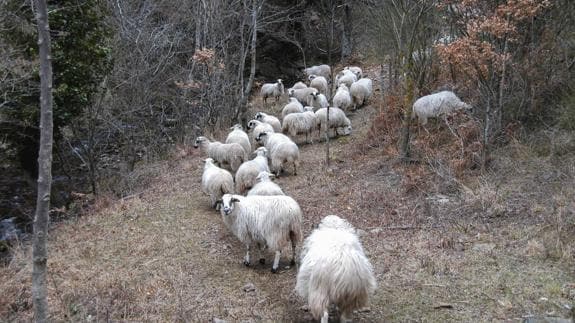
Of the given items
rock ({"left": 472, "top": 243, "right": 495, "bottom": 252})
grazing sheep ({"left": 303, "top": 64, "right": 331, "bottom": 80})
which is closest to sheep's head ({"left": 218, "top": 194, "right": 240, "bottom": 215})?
rock ({"left": 472, "top": 243, "right": 495, "bottom": 252})

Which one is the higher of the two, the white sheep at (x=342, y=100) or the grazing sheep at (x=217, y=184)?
the white sheep at (x=342, y=100)

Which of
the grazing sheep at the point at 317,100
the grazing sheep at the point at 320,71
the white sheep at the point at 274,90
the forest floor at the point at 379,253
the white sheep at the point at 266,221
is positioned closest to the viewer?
the forest floor at the point at 379,253

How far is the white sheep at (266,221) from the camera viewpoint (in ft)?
26.0

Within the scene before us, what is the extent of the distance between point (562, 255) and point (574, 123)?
4.62 metres

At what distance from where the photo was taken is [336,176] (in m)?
12.8

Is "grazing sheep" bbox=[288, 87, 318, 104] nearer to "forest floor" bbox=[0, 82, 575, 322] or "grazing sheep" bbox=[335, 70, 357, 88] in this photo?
"grazing sheep" bbox=[335, 70, 357, 88]

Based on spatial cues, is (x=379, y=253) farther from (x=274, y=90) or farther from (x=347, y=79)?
(x=274, y=90)

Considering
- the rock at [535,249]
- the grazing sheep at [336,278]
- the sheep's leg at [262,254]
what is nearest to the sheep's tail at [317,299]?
the grazing sheep at [336,278]

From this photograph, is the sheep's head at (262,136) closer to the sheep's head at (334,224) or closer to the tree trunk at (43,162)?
the sheep's head at (334,224)

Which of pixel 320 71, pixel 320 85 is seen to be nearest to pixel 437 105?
pixel 320 85

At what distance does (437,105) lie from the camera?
12.9m

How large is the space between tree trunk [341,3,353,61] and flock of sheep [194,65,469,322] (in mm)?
12727

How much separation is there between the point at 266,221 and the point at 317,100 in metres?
11.5

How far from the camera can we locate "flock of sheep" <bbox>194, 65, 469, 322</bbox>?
584cm
